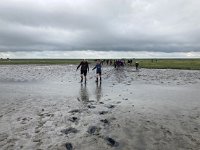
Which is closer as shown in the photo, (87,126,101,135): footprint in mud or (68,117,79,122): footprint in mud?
(87,126,101,135): footprint in mud

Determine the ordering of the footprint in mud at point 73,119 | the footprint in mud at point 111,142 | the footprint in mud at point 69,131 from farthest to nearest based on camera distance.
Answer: the footprint in mud at point 73,119
the footprint in mud at point 69,131
the footprint in mud at point 111,142

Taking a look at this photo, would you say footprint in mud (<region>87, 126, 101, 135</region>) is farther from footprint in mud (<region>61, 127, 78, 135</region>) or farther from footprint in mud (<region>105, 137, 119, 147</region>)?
footprint in mud (<region>105, 137, 119, 147</region>)

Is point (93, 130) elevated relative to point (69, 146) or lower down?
lower down

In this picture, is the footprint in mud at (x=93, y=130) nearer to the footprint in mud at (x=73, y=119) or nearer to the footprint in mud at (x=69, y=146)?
the footprint in mud at (x=73, y=119)

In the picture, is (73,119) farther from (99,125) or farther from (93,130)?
(93,130)

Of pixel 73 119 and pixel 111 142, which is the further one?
pixel 73 119

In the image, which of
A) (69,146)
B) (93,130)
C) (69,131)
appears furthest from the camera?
(93,130)

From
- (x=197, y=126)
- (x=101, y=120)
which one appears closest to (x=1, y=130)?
(x=101, y=120)

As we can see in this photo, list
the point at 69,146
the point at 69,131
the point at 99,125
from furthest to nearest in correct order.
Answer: the point at 99,125, the point at 69,131, the point at 69,146

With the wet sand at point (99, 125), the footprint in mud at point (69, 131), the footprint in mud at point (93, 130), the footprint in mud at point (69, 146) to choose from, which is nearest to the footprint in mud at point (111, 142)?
the wet sand at point (99, 125)

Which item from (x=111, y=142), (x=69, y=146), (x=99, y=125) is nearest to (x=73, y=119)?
(x=99, y=125)

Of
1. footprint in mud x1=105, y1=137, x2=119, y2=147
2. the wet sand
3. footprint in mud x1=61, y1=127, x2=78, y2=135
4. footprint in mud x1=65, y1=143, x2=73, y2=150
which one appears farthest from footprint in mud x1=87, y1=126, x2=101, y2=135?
footprint in mud x1=65, y1=143, x2=73, y2=150

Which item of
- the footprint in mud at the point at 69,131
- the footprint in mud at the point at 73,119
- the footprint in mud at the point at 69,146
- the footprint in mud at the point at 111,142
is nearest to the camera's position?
the footprint in mud at the point at 69,146

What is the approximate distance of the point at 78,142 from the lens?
982cm
